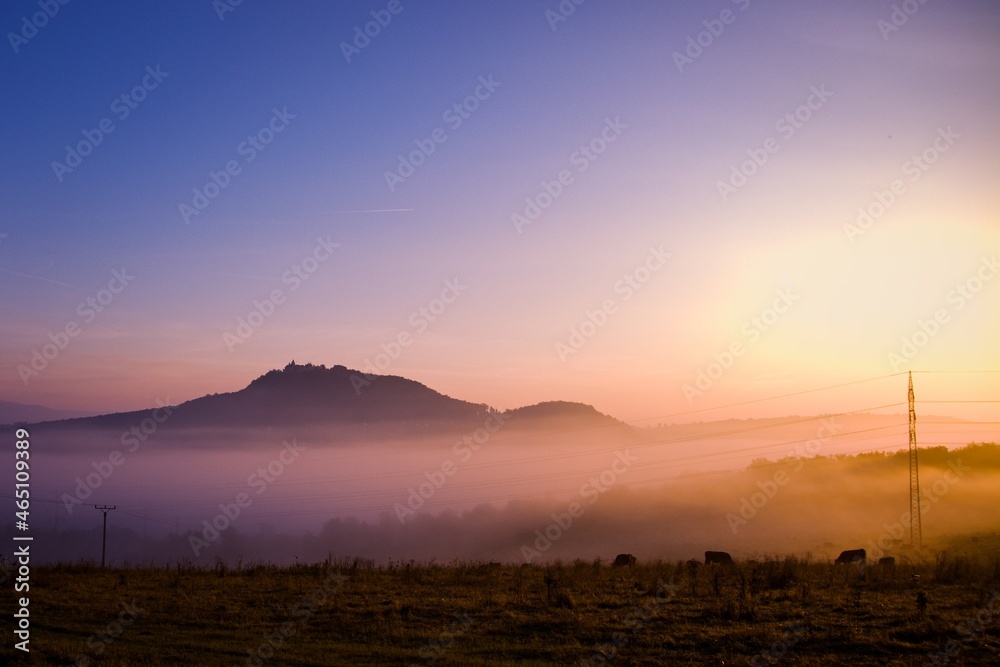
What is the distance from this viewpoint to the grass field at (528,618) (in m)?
17.6

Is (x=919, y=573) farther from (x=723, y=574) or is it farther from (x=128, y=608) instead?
(x=128, y=608)

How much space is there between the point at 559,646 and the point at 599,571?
15.3m

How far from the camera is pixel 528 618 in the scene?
2195 centimetres

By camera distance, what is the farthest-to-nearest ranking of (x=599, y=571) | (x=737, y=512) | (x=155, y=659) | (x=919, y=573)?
(x=737, y=512) < (x=599, y=571) < (x=919, y=573) < (x=155, y=659)

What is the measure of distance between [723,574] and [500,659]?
15.2 meters

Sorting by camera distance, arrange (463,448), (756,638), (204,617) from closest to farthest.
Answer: (756,638) < (204,617) < (463,448)

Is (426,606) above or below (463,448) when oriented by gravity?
below

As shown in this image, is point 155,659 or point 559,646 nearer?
point 155,659

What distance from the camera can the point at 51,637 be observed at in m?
19.9

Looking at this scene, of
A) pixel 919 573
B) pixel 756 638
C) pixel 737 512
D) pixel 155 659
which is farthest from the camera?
pixel 737 512

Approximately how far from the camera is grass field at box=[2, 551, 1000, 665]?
695 inches

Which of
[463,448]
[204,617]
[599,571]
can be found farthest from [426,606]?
[463,448]

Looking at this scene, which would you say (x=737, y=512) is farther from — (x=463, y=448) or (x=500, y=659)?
(x=500, y=659)

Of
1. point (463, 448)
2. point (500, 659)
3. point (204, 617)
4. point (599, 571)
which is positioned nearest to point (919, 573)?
point (599, 571)
